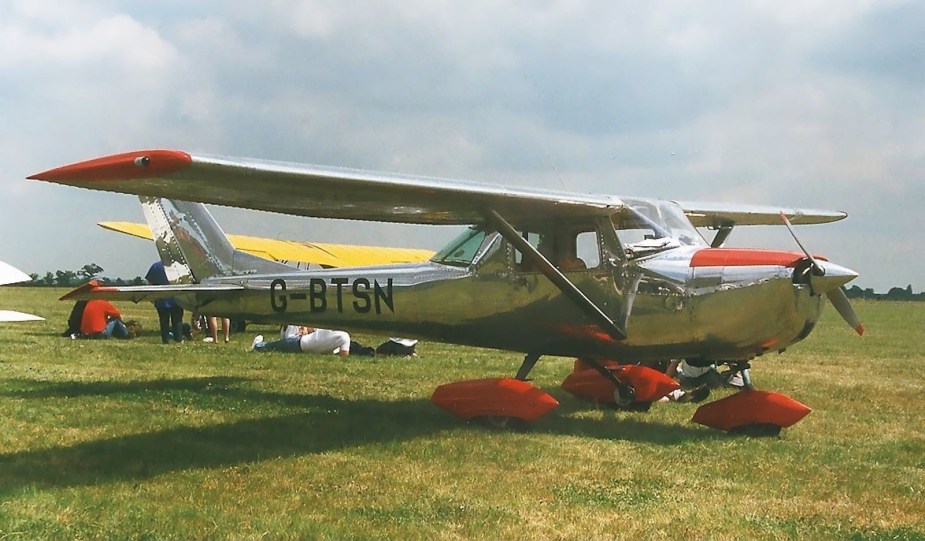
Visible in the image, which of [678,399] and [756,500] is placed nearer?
[756,500]

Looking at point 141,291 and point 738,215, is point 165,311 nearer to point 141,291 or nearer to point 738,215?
point 141,291

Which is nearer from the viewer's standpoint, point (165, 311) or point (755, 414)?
point (755, 414)

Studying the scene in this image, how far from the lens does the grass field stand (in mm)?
4477

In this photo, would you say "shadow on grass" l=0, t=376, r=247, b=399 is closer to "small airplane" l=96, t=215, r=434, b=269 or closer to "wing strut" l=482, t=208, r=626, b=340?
"wing strut" l=482, t=208, r=626, b=340

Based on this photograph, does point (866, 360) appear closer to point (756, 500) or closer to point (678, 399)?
point (678, 399)

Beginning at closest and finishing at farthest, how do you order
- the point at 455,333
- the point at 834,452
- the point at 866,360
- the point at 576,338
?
the point at 834,452, the point at 576,338, the point at 455,333, the point at 866,360

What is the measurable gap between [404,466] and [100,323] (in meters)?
12.8

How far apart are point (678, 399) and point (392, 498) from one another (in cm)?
533

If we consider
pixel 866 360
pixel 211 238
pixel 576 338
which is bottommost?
pixel 866 360

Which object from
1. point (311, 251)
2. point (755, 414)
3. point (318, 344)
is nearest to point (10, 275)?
point (755, 414)

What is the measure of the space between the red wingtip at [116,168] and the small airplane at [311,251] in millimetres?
17622

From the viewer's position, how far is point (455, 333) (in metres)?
8.40

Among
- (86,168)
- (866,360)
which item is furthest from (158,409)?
(866,360)

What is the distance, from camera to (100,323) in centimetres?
1664
